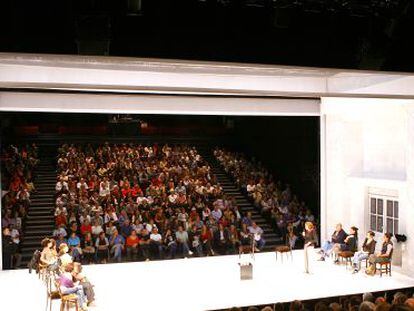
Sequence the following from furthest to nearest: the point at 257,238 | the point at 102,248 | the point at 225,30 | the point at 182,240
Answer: the point at 257,238 → the point at 182,240 → the point at 102,248 → the point at 225,30

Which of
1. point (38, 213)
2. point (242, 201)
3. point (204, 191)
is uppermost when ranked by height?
point (204, 191)

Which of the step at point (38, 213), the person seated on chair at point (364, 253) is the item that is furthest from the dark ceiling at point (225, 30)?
the step at point (38, 213)

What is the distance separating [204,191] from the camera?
1322 centimetres

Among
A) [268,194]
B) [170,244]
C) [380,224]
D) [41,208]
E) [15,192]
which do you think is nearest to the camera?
[170,244]

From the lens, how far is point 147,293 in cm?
824

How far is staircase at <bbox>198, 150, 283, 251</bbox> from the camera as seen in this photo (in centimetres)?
1254

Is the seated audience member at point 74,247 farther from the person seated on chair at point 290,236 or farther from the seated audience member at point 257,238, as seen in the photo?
the person seated on chair at point 290,236

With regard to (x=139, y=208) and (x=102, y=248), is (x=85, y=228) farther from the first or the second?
(x=139, y=208)

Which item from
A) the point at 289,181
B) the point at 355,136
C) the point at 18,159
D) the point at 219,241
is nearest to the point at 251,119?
the point at 289,181

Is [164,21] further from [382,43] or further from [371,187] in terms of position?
[371,187]

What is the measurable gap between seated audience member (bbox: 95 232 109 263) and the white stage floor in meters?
0.20

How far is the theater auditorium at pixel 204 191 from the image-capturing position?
7547 mm

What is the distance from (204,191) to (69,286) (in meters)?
6.80

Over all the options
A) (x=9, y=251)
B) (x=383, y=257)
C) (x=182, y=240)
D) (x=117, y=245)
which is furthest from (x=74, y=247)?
(x=383, y=257)
